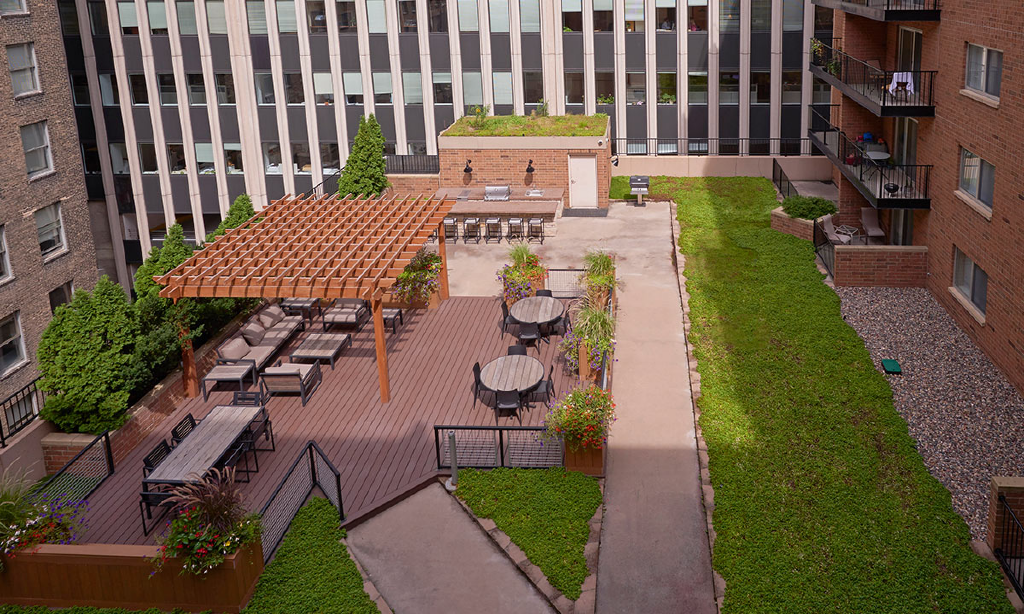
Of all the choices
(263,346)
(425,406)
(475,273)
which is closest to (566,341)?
(425,406)

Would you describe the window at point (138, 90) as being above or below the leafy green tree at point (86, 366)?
above

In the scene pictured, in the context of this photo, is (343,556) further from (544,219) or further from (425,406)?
(544,219)

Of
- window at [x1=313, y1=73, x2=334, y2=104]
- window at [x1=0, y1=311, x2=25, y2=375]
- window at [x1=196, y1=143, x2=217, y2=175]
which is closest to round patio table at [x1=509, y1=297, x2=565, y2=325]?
window at [x1=0, y1=311, x2=25, y2=375]

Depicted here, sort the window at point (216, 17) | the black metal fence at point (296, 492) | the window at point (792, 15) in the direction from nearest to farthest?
the black metal fence at point (296, 492)
the window at point (792, 15)
the window at point (216, 17)

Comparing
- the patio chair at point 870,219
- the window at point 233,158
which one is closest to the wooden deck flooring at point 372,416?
the patio chair at point 870,219

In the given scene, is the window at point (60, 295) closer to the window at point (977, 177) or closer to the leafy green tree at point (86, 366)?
the leafy green tree at point (86, 366)

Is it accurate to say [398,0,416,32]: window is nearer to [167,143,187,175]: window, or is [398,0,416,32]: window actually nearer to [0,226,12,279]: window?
[167,143,187,175]: window

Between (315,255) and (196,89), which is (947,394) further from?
(196,89)

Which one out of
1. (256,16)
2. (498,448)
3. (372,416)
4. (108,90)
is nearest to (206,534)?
(498,448)
